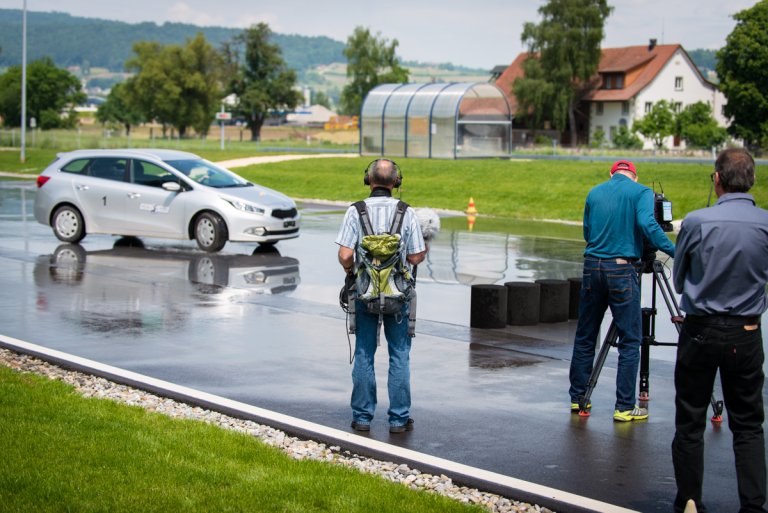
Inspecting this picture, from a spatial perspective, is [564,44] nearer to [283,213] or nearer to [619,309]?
[283,213]

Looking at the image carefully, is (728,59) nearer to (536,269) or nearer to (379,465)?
(536,269)

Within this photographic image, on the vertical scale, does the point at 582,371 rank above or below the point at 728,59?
below

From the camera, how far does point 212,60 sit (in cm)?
10769

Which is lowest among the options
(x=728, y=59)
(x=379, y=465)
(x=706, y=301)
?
(x=379, y=465)

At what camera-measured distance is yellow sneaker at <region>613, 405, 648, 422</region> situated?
8.01 metres

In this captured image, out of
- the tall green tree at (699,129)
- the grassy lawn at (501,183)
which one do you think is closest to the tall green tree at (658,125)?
the tall green tree at (699,129)

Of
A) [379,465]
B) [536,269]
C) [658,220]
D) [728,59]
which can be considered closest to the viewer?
[379,465]

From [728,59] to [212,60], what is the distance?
52.8 meters

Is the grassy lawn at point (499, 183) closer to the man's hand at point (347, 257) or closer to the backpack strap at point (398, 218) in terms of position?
the backpack strap at point (398, 218)

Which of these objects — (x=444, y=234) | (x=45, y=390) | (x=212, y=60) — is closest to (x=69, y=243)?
(x=444, y=234)

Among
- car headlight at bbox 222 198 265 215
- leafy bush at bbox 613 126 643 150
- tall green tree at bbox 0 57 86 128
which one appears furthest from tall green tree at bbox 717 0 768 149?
tall green tree at bbox 0 57 86 128

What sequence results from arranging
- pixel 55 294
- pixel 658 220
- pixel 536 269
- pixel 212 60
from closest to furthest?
pixel 658 220 → pixel 55 294 → pixel 536 269 → pixel 212 60

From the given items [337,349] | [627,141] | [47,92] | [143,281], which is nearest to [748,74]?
[627,141]

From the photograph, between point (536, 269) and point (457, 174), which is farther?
point (457, 174)
